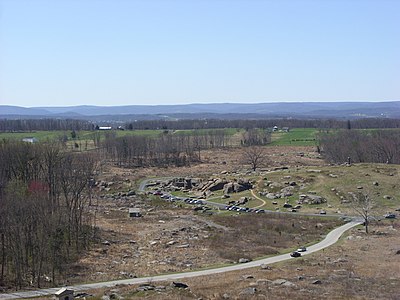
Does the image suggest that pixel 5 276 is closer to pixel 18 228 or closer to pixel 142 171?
pixel 18 228

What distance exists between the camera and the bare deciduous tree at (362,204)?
260ft

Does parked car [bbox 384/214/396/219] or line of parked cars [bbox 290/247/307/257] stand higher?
line of parked cars [bbox 290/247/307/257]

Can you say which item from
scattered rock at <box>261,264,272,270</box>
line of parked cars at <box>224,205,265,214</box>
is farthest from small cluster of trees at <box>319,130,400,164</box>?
scattered rock at <box>261,264,272,270</box>

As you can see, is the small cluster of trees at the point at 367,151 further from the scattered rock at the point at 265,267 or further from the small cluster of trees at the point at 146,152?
the scattered rock at the point at 265,267

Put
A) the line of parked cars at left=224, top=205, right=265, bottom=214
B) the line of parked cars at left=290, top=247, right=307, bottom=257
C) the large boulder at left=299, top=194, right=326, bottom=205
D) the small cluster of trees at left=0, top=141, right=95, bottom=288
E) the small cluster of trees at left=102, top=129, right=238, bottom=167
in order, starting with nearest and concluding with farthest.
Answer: the small cluster of trees at left=0, top=141, right=95, bottom=288 < the line of parked cars at left=290, top=247, right=307, bottom=257 < the line of parked cars at left=224, top=205, right=265, bottom=214 < the large boulder at left=299, top=194, right=326, bottom=205 < the small cluster of trees at left=102, top=129, right=238, bottom=167

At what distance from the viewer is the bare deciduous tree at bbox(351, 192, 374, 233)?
260 feet

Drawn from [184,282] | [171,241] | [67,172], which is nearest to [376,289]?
[184,282]

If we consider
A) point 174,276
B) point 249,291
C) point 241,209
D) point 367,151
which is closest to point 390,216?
point 241,209

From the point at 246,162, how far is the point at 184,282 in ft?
394

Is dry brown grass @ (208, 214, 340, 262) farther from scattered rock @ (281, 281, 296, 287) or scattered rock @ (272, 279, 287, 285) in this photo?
scattered rock @ (281, 281, 296, 287)

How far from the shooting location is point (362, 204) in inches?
3312

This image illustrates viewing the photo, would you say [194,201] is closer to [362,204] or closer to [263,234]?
[263,234]

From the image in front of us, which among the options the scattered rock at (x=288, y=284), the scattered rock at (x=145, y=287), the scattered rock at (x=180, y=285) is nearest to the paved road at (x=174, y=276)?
the scattered rock at (x=145, y=287)

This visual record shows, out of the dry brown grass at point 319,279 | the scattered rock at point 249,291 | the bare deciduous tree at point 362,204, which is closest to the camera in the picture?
the dry brown grass at point 319,279
